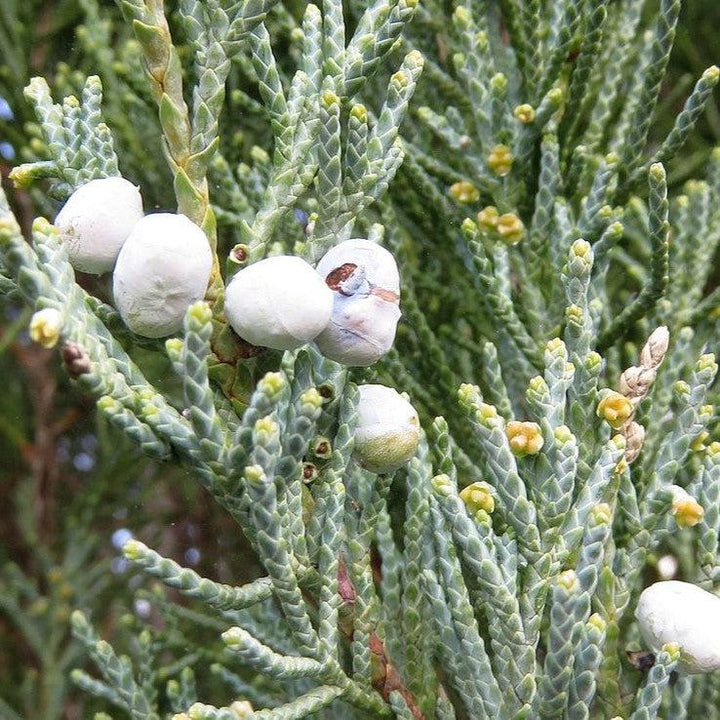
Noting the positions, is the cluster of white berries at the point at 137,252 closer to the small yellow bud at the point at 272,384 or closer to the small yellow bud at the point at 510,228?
the small yellow bud at the point at 272,384

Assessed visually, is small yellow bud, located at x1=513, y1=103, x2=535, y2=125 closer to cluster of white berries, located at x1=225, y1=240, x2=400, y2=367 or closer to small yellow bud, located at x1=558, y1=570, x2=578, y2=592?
cluster of white berries, located at x1=225, y1=240, x2=400, y2=367

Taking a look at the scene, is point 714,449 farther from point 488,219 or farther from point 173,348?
point 173,348

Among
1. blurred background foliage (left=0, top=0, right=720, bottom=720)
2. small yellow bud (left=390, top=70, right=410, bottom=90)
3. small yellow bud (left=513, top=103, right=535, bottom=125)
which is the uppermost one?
small yellow bud (left=390, top=70, right=410, bottom=90)

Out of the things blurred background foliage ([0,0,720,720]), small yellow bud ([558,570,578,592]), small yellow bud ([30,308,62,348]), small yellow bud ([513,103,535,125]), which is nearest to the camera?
small yellow bud ([30,308,62,348])

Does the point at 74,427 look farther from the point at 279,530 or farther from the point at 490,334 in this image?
the point at 279,530

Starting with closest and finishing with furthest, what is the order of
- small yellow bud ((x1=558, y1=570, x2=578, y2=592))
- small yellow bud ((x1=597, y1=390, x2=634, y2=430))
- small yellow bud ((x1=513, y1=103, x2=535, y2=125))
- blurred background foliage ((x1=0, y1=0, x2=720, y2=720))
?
small yellow bud ((x1=558, y1=570, x2=578, y2=592))
small yellow bud ((x1=597, y1=390, x2=634, y2=430))
small yellow bud ((x1=513, y1=103, x2=535, y2=125))
blurred background foliage ((x1=0, y1=0, x2=720, y2=720))

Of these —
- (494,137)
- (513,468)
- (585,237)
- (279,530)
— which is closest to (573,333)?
(513,468)

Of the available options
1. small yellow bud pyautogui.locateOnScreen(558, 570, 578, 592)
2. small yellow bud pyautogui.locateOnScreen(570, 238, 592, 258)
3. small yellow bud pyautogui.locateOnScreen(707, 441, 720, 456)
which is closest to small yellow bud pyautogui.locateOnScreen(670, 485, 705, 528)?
small yellow bud pyautogui.locateOnScreen(707, 441, 720, 456)
